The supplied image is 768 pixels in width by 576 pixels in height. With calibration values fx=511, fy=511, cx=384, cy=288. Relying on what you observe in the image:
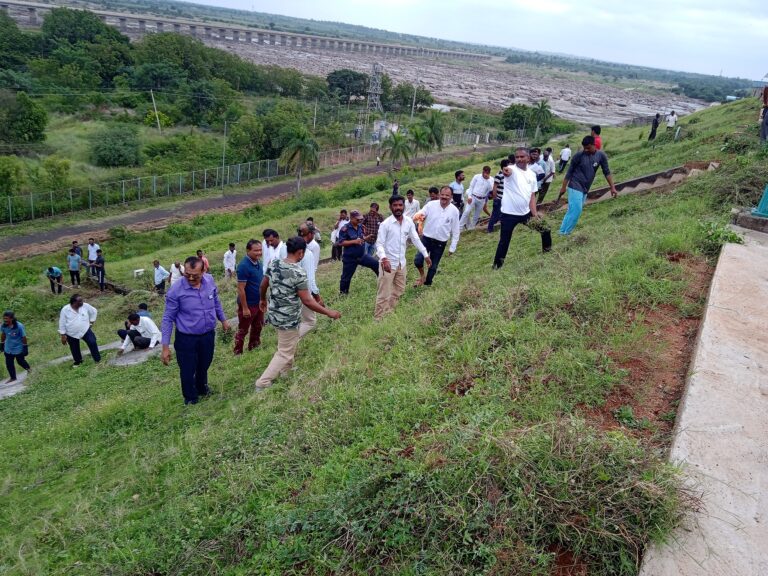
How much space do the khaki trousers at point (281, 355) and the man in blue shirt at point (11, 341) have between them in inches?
241

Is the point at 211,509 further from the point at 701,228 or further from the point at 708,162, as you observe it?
the point at 708,162

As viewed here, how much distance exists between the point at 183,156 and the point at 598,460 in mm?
43391

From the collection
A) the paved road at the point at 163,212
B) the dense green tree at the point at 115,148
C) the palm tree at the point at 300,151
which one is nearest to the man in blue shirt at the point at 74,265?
the paved road at the point at 163,212

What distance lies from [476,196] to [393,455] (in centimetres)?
852

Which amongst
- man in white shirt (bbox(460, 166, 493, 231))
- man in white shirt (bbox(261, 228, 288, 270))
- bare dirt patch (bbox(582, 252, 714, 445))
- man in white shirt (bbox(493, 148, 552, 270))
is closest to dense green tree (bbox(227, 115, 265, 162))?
man in white shirt (bbox(460, 166, 493, 231))

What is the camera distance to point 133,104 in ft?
166

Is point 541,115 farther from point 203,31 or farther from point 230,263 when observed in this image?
point 203,31

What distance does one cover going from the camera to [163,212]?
30.7m

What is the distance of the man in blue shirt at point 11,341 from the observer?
9.02 meters

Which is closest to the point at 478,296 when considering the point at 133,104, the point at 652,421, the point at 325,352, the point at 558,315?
the point at 558,315

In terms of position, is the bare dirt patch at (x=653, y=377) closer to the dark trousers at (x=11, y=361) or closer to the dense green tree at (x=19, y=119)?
the dark trousers at (x=11, y=361)

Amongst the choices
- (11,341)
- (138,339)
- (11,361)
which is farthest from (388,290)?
(11,361)

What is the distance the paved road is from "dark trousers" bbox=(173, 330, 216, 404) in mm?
22060

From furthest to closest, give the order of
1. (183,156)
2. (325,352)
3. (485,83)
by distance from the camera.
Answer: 1. (485,83)
2. (183,156)
3. (325,352)
